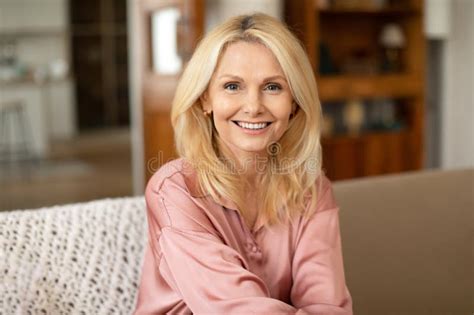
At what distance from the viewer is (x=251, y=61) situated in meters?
1.45

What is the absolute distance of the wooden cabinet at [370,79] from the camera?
4.83 m

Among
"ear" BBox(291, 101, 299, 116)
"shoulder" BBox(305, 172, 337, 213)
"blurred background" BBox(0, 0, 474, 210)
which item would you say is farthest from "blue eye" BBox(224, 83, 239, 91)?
"blurred background" BBox(0, 0, 474, 210)

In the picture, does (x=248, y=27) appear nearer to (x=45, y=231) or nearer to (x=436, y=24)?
(x=45, y=231)

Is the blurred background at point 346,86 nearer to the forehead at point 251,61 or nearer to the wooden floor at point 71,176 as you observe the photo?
the wooden floor at point 71,176

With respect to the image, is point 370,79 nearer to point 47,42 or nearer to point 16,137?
point 16,137

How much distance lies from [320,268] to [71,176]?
217 inches

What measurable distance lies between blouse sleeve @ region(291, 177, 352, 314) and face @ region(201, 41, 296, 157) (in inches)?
8.1

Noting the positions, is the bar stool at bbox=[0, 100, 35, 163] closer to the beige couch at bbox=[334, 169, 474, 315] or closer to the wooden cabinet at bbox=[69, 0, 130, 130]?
the wooden cabinet at bbox=[69, 0, 130, 130]

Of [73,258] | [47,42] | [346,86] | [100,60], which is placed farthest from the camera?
[100,60]

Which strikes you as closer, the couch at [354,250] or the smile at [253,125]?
the smile at [253,125]

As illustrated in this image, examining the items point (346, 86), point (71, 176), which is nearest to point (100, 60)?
point (71, 176)

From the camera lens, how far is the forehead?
1.44 meters

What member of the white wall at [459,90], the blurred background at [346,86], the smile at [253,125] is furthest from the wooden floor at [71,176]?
the smile at [253,125]

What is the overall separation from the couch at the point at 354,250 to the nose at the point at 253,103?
537 mm
